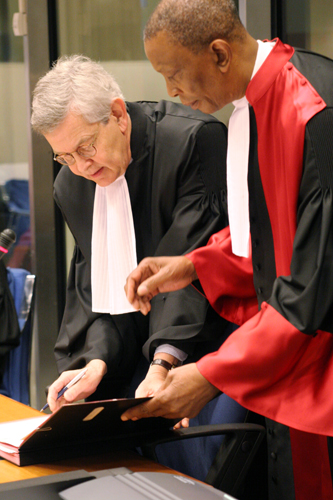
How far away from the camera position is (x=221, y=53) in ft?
4.28

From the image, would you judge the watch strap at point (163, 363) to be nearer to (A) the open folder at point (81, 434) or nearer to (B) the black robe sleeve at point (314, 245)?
(A) the open folder at point (81, 434)

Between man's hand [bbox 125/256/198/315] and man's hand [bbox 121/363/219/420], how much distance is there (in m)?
0.30

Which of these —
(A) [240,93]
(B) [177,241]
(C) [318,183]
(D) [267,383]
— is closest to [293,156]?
(C) [318,183]

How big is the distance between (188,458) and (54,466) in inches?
18.9

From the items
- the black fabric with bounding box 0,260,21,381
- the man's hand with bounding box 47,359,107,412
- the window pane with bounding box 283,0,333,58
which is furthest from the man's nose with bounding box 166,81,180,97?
the black fabric with bounding box 0,260,21,381

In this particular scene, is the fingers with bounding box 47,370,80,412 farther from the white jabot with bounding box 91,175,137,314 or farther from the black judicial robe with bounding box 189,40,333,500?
the black judicial robe with bounding box 189,40,333,500

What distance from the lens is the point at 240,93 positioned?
1.39 metres

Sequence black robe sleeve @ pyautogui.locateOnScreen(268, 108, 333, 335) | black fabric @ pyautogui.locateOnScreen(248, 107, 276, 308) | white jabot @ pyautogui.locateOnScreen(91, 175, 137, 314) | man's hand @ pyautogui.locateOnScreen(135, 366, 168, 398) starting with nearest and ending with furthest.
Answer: black robe sleeve @ pyautogui.locateOnScreen(268, 108, 333, 335) < black fabric @ pyautogui.locateOnScreen(248, 107, 276, 308) < man's hand @ pyautogui.locateOnScreen(135, 366, 168, 398) < white jabot @ pyautogui.locateOnScreen(91, 175, 137, 314)

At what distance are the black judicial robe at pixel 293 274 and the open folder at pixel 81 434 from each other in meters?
0.21

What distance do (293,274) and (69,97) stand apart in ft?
3.22

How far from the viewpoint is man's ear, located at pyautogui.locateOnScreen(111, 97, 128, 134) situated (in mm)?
1970

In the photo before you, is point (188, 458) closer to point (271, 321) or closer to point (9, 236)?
point (271, 321)

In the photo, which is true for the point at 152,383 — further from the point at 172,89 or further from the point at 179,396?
the point at 172,89

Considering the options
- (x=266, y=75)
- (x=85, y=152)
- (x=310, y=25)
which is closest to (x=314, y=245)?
(x=266, y=75)
